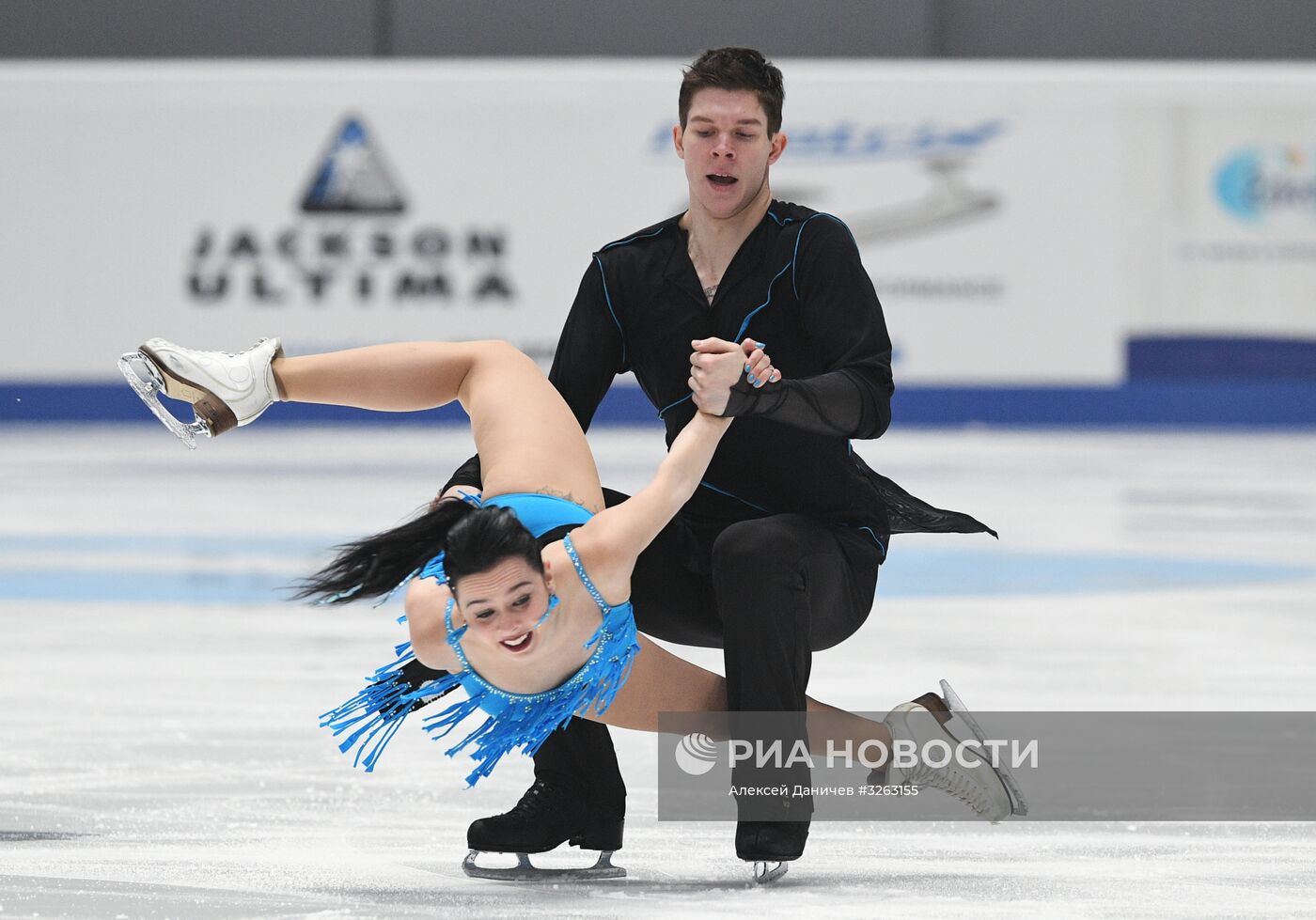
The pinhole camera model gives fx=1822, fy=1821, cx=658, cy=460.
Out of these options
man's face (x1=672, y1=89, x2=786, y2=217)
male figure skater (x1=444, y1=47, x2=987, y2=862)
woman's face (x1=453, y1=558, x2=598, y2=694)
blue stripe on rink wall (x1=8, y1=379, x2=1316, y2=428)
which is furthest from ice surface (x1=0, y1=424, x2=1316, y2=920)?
blue stripe on rink wall (x1=8, y1=379, x2=1316, y2=428)

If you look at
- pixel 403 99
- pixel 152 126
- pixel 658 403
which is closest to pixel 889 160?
pixel 403 99

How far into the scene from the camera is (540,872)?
7.72 feet

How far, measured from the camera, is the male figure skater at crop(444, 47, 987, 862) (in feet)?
7.39

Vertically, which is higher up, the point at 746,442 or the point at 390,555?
the point at 746,442

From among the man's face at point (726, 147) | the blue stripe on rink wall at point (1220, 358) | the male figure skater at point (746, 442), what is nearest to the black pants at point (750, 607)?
the male figure skater at point (746, 442)

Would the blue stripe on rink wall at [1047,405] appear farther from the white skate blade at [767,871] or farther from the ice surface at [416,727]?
the white skate blade at [767,871]

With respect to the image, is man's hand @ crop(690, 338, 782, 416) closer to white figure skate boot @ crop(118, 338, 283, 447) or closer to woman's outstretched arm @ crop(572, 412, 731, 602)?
woman's outstretched arm @ crop(572, 412, 731, 602)

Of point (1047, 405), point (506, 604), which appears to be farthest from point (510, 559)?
point (1047, 405)

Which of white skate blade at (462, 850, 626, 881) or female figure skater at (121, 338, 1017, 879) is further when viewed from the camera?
white skate blade at (462, 850, 626, 881)

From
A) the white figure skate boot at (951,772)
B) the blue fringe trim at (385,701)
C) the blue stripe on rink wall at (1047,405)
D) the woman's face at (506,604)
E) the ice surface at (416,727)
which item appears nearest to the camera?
the woman's face at (506,604)

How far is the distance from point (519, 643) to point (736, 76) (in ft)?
2.62

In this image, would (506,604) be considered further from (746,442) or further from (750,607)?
(746,442)

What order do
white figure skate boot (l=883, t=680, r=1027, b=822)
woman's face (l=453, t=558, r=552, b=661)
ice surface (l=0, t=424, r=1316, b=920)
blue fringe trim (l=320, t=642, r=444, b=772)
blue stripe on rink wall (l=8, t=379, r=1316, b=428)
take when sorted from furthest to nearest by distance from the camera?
1. blue stripe on rink wall (l=8, t=379, r=1316, b=428)
2. white figure skate boot (l=883, t=680, r=1027, b=822)
3. blue fringe trim (l=320, t=642, r=444, b=772)
4. ice surface (l=0, t=424, r=1316, b=920)
5. woman's face (l=453, t=558, r=552, b=661)

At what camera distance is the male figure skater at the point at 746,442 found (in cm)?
225
